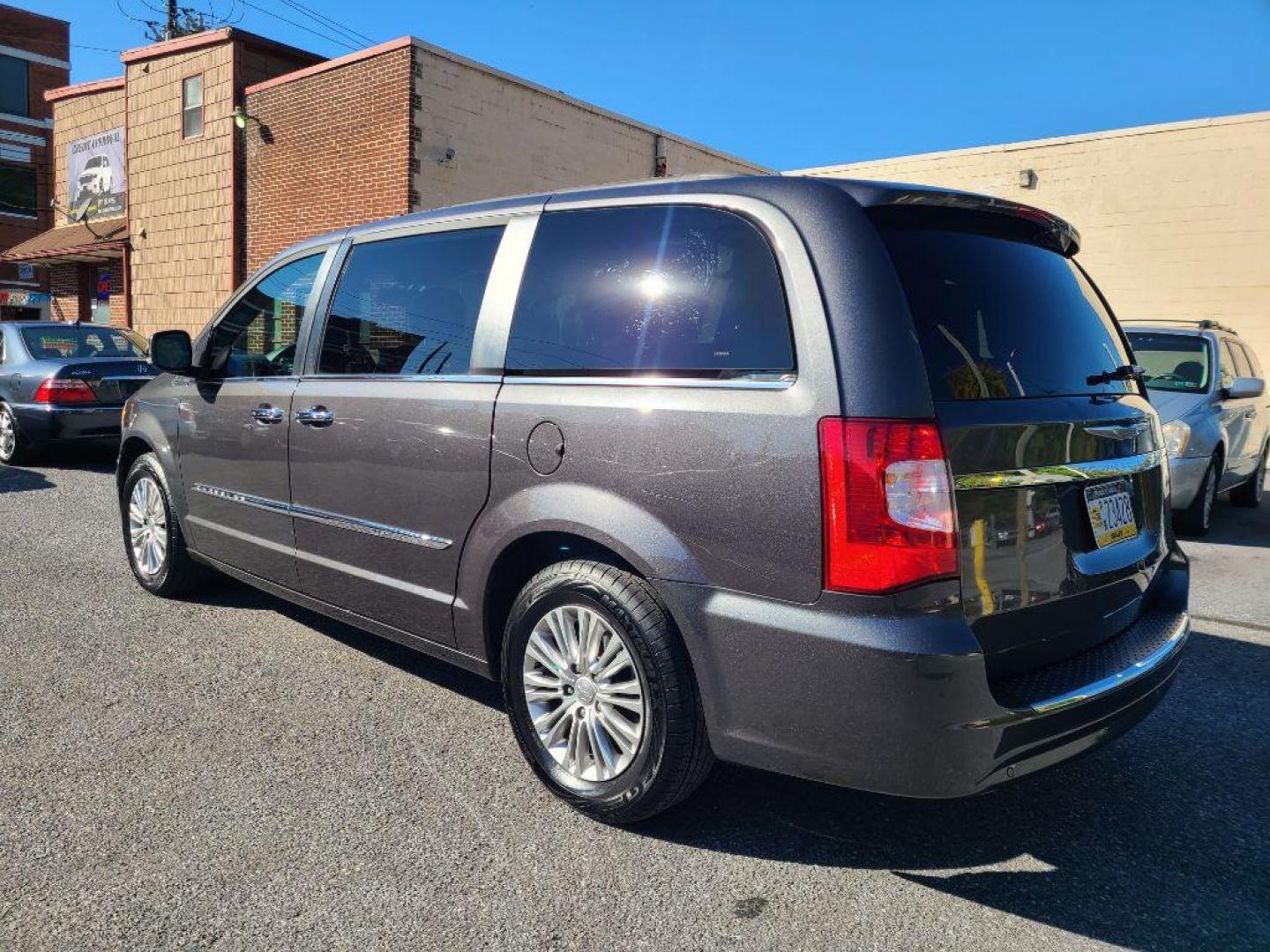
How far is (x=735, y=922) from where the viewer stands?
2.39 m

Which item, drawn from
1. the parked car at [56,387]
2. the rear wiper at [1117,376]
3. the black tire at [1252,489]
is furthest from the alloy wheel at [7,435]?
the black tire at [1252,489]

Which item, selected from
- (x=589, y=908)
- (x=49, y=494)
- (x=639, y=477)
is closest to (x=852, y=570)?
(x=639, y=477)

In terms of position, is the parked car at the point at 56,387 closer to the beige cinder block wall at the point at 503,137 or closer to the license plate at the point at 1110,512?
the beige cinder block wall at the point at 503,137

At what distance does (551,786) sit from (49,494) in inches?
287

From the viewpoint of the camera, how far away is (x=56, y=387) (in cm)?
955

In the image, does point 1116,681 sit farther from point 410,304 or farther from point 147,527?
point 147,527

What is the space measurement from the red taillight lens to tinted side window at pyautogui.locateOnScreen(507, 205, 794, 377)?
8243 millimetres

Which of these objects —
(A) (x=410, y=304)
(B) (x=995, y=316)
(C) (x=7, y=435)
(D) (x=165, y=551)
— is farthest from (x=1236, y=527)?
(C) (x=7, y=435)

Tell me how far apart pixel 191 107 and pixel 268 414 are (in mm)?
17380

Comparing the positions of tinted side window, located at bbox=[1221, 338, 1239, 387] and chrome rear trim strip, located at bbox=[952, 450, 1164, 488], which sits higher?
tinted side window, located at bbox=[1221, 338, 1239, 387]

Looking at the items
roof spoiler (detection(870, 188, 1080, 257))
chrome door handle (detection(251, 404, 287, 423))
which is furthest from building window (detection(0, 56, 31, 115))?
roof spoiler (detection(870, 188, 1080, 257))

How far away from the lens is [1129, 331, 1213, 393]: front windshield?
777 cm

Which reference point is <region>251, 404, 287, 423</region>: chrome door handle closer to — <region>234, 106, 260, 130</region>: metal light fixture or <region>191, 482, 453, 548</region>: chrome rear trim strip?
<region>191, 482, 453, 548</region>: chrome rear trim strip

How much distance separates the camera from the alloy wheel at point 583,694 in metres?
2.75
